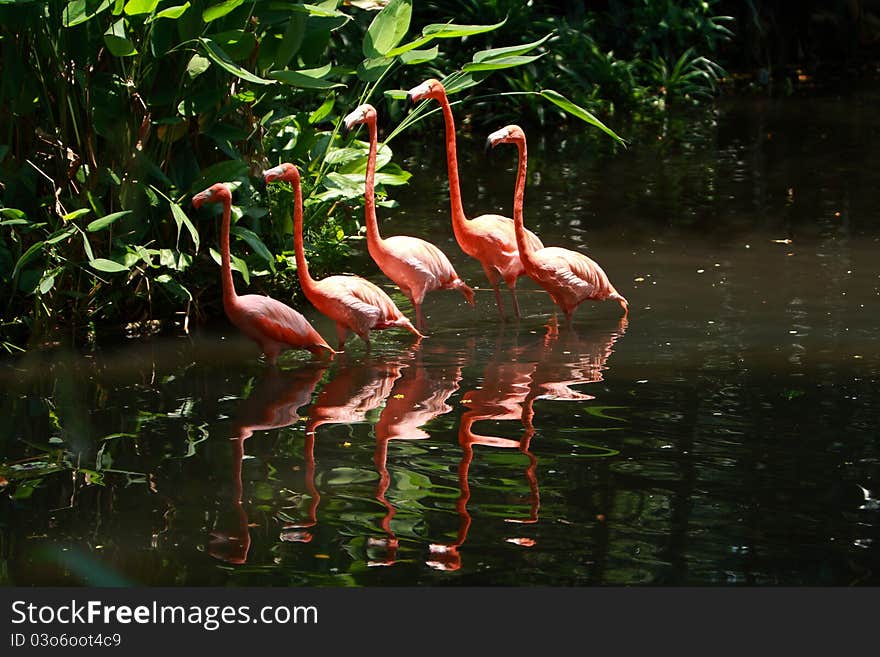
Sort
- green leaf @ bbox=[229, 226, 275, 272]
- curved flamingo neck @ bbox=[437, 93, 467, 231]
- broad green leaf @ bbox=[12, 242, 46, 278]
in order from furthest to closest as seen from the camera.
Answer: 1. curved flamingo neck @ bbox=[437, 93, 467, 231]
2. green leaf @ bbox=[229, 226, 275, 272]
3. broad green leaf @ bbox=[12, 242, 46, 278]

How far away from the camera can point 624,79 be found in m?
13.4

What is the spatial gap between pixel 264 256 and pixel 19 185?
1.09 m

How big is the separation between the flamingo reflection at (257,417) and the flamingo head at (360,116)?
3.57 feet

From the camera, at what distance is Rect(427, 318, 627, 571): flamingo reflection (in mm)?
3783

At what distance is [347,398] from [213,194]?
3.53 ft

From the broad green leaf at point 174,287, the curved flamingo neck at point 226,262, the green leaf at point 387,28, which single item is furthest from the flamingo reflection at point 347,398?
the green leaf at point 387,28

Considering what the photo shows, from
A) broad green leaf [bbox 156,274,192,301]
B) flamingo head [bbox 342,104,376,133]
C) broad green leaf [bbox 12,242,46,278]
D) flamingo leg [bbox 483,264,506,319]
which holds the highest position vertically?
flamingo head [bbox 342,104,376,133]

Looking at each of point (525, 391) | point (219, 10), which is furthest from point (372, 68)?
point (525, 391)

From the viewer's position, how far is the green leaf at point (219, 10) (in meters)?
5.24

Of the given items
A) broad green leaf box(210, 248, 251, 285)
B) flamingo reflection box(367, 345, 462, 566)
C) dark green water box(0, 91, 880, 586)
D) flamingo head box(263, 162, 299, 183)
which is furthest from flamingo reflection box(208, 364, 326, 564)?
flamingo head box(263, 162, 299, 183)

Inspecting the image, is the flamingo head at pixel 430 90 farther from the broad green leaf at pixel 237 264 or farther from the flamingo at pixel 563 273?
the broad green leaf at pixel 237 264

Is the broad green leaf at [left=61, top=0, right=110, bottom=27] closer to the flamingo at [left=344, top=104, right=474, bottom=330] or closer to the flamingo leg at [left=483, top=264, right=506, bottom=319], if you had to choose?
the flamingo at [left=344, top=104, right=474, bottom=330]

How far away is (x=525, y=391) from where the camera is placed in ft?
16.7

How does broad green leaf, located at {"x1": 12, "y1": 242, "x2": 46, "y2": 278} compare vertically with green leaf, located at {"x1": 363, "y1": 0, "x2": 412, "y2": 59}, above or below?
below
